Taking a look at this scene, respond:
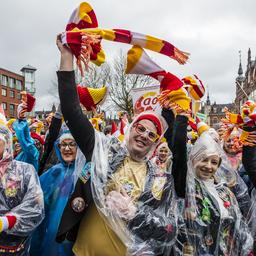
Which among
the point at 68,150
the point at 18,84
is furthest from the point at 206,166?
the point at 18,84

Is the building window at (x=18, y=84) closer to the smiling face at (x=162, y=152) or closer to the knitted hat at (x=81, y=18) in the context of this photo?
the smiling face at (x=162, y=152)

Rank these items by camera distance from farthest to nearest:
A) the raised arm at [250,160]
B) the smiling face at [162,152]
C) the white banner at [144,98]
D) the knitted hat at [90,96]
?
the smiling face at [162,152] → the white banner at [144,98] → the knitted hat at [90,96] → the raised arm at [250,160]

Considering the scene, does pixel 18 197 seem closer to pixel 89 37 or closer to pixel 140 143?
pixel 140 143

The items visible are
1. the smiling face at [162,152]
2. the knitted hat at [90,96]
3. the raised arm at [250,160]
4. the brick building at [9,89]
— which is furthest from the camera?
the brick building at [9,89]

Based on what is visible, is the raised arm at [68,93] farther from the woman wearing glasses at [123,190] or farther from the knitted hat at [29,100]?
the knitted hat at [29,100]

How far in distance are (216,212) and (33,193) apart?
1.38m

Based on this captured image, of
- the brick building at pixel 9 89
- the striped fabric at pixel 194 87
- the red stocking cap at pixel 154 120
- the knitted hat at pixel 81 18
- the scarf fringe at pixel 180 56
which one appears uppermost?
the brick building at pixel 9 89

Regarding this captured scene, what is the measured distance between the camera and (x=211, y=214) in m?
2.56

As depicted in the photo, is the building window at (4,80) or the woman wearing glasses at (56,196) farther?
the building window at (4,80)

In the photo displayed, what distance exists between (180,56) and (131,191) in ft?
3.45

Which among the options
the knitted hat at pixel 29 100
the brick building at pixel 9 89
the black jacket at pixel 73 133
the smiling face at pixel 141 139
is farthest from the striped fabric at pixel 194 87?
the brick building at pixel 9 89

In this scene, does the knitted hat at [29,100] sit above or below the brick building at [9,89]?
below

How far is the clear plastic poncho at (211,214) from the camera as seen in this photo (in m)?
2.50

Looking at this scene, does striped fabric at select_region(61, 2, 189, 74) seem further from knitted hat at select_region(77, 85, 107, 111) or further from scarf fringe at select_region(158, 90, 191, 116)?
knitted hat at select_region(77, 85, 107, 111)
